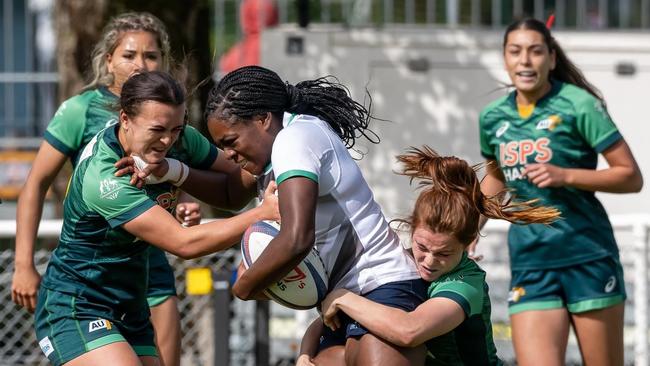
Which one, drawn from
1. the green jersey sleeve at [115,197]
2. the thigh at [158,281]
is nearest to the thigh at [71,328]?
the green jersey sleeve at [115,197]

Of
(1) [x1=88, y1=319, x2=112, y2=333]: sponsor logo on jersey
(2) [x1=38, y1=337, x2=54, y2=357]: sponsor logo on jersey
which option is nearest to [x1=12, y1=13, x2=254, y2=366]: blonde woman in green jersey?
(2) [x1=38, y1=337, x2=54, y2=357]: sponsor logo on jersey

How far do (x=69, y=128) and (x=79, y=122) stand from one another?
49 millimetres

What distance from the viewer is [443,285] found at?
416 centimetres

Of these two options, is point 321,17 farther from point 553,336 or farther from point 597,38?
point 553,336

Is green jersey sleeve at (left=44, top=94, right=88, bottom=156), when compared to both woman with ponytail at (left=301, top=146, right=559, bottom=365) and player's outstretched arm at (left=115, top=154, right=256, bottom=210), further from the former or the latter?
woman with ponytail at (left=301, top=146, right=559, bottom=365)

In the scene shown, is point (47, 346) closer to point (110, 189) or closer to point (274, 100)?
point (110, 189)

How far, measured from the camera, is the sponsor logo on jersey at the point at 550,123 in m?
5.74

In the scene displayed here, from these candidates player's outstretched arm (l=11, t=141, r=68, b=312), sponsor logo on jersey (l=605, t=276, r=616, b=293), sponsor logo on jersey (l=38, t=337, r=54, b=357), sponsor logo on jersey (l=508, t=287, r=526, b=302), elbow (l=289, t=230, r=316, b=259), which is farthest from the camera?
sponsor logo on jersey (l=508, t=287, r=526, b=302)

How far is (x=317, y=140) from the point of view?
4.05 metres

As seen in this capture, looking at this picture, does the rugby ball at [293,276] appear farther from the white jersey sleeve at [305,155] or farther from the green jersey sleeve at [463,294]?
the green jersey sleeve at [463,294]

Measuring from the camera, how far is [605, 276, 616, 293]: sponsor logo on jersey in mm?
5715

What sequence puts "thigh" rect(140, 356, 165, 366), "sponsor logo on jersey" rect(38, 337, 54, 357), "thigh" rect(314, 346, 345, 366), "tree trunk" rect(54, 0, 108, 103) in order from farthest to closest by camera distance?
"tree trunk" rect(54, 0, 108, 103) < "thigh" rect(140, 356, 165, 366) < "sponsor logo on jersey" rect(38, 337, 54, 357) < "thigh" rect(314, 346, 345, 366)

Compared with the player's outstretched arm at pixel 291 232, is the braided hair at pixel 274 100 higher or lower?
higher

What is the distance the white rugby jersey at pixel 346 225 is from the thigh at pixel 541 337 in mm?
1602
